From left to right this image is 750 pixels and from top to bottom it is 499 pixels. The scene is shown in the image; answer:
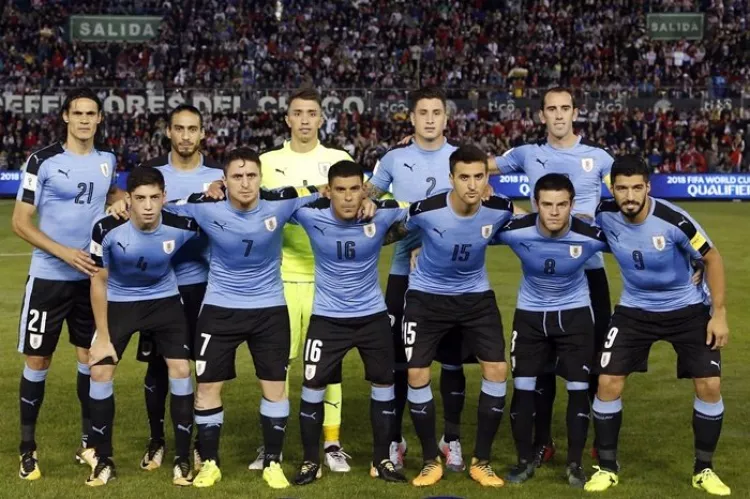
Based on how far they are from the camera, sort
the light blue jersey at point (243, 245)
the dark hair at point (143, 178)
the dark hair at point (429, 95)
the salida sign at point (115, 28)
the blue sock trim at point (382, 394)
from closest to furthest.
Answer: the dark hair at point (143, 178), the light blue jersey at point (243, 245), the blue sock trim at point (382, 394), the dark hair at point (429, 95), the salida sign at point (115, 28)

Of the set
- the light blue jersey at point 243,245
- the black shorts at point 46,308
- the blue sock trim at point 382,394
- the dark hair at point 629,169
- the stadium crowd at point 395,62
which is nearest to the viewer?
the dark hair at point 629,169

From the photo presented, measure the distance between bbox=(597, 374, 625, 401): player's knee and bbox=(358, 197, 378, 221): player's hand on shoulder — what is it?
1853 millimetres

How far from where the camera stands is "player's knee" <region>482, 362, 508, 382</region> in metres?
7.54

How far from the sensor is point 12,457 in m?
8.08

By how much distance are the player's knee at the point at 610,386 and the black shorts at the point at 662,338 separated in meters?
0.04

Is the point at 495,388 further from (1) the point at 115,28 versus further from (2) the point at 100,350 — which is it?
(1) the point at 115,28

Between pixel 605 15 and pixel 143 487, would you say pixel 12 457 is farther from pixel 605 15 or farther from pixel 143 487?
pixel 605 15

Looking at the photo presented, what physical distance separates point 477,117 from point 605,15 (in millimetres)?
11217

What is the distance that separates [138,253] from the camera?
7.32m

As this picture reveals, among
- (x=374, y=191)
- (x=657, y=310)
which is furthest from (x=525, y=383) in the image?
(x=374, y=191)

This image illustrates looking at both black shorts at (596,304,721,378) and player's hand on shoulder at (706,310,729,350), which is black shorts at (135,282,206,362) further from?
player's hand on shoulder at (706,310,729,350)

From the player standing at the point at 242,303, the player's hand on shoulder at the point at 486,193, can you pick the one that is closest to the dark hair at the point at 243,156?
the player standing at the point at 242,303

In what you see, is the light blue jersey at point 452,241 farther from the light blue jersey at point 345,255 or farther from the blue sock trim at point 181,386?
the blue sock trim at point 181,386

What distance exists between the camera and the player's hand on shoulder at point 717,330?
283 inches
